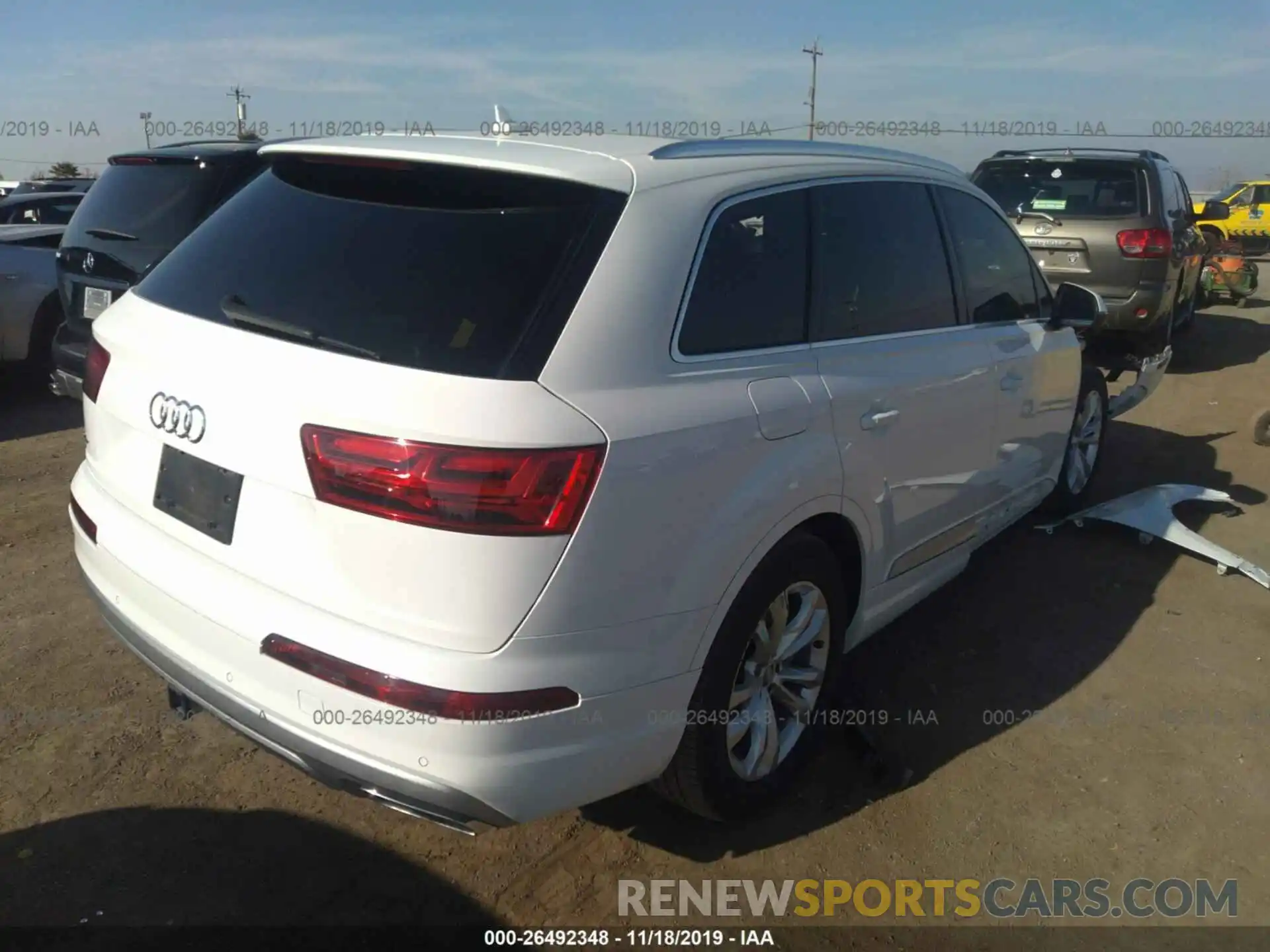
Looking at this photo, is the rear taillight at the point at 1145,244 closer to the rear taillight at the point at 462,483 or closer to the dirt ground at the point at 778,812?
the dirt ground at the point at 778,812

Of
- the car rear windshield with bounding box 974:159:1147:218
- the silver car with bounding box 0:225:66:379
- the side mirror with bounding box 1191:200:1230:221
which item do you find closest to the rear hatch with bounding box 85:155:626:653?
the silver car with bounding box 0:225:66:379

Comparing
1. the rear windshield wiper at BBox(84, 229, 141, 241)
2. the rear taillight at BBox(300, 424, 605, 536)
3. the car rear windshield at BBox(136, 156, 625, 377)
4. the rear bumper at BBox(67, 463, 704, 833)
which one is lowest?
the rear bumper at BBox(67, 463, 704, 833)

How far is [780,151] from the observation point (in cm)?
307

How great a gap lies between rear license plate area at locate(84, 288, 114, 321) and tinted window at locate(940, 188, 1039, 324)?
4.75 m

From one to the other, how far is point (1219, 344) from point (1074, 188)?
139 inches

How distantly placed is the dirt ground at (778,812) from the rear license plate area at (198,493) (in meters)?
0.99

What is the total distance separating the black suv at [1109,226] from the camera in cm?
839

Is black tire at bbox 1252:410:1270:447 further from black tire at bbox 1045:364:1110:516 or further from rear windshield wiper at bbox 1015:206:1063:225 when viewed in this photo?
rear windshield wiper at bbox 1015:206:1063:225

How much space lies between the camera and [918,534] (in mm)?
3438

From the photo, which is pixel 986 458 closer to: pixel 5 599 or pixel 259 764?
pixel 259 764

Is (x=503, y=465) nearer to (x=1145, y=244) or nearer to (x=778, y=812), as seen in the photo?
(x=778, y=812)

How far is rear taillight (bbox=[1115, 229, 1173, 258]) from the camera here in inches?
329

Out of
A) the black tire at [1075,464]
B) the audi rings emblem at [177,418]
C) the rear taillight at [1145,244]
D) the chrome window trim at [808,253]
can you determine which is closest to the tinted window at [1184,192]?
the rear taillight at [1145,244]

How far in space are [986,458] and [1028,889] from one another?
5.31 ft
